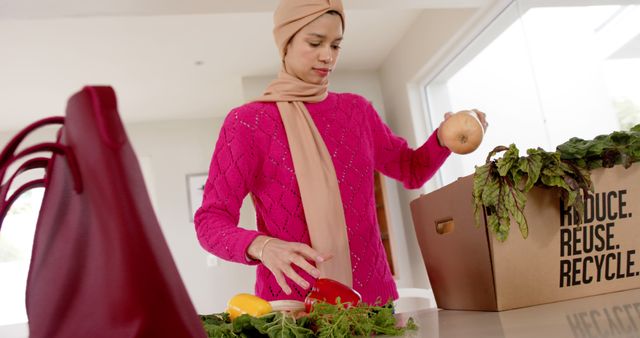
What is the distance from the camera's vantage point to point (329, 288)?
752 millimetres

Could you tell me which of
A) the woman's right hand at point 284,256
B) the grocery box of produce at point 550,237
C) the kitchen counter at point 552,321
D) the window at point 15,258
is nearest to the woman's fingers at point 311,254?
the woman's right hand at point 284,256

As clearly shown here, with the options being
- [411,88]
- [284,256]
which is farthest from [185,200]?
[284,256]

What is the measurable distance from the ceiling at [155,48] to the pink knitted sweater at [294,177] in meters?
1.76

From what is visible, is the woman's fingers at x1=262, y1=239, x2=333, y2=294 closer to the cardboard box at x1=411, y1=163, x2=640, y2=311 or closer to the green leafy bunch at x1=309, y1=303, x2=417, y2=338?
the green leafy bunch at x1=309, y1=303, x2=417, y2=338

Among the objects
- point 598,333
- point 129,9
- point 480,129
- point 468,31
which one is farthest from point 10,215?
point 598,333

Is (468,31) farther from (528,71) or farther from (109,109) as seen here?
(109,109)

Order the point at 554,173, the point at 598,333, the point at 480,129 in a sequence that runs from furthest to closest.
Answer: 1. the point at 480,129
2. the point at 554,173
3. the point at 598,333

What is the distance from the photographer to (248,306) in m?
0.72

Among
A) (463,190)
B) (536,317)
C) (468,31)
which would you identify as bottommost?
(536,317)

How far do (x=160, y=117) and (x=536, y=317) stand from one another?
20.1 ft

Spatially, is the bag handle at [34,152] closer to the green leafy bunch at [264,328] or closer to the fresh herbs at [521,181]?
the green leafy bunch at [264,328]

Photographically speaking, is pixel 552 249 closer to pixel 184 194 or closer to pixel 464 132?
pixel 464 132

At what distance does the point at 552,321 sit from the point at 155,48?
165 inches

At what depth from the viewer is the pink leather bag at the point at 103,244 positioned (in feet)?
1.11
